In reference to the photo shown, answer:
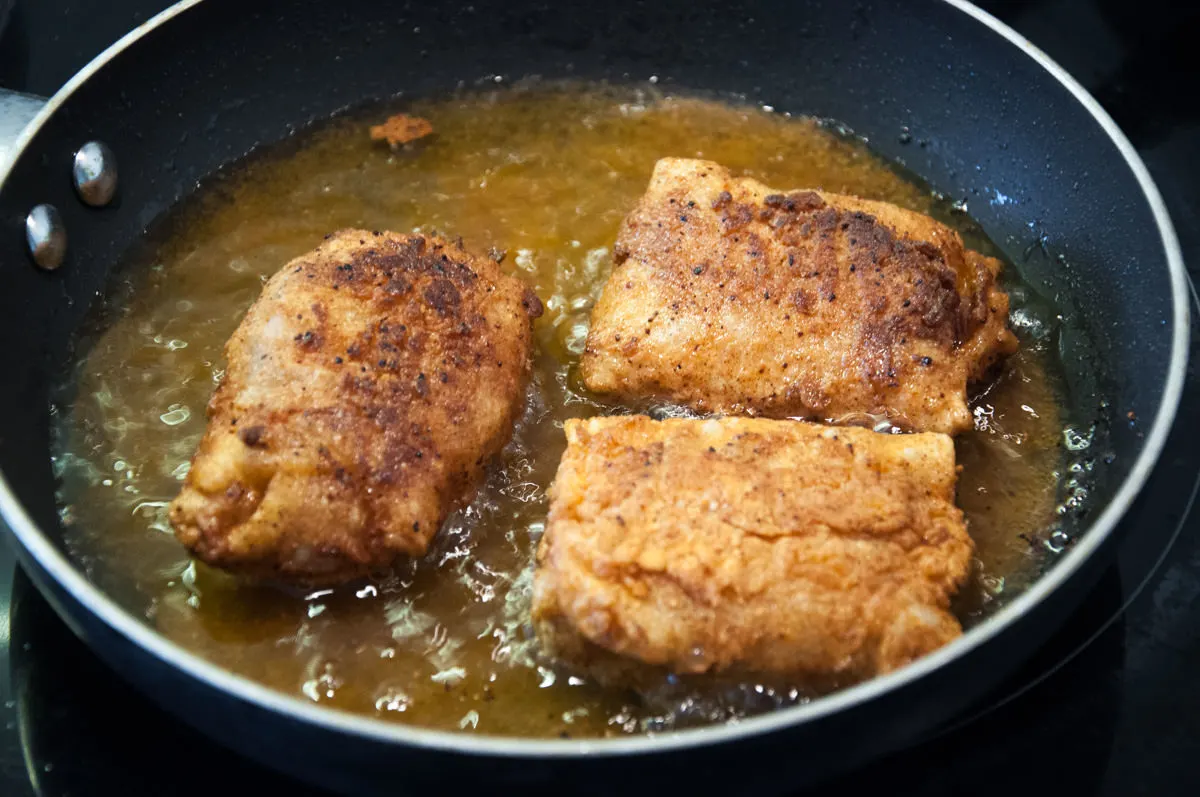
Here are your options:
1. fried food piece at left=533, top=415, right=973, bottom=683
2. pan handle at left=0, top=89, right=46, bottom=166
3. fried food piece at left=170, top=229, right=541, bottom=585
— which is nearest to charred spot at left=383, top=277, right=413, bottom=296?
fried food piece at left=170, top=229, right=541, bottom=585

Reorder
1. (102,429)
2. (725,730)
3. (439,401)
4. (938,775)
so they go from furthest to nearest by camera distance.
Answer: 1. (102,429)
2. (439,401)
3. (938,775)
4. (725,730)

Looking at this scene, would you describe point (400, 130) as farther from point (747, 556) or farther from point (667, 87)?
point (747, 556)

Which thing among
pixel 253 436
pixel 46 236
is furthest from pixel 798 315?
pixel 46 236

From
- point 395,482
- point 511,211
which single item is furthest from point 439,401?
point 511,211

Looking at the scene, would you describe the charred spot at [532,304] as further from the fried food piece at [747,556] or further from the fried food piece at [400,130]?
the fried food piece at [400,130]

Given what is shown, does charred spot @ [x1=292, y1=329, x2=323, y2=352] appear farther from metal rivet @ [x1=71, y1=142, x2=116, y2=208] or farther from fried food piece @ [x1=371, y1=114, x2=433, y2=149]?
fried food piece @ [x1=371, y1=114, x2=433, y2=149]

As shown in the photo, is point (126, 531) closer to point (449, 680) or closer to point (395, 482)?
point (395, 482)
